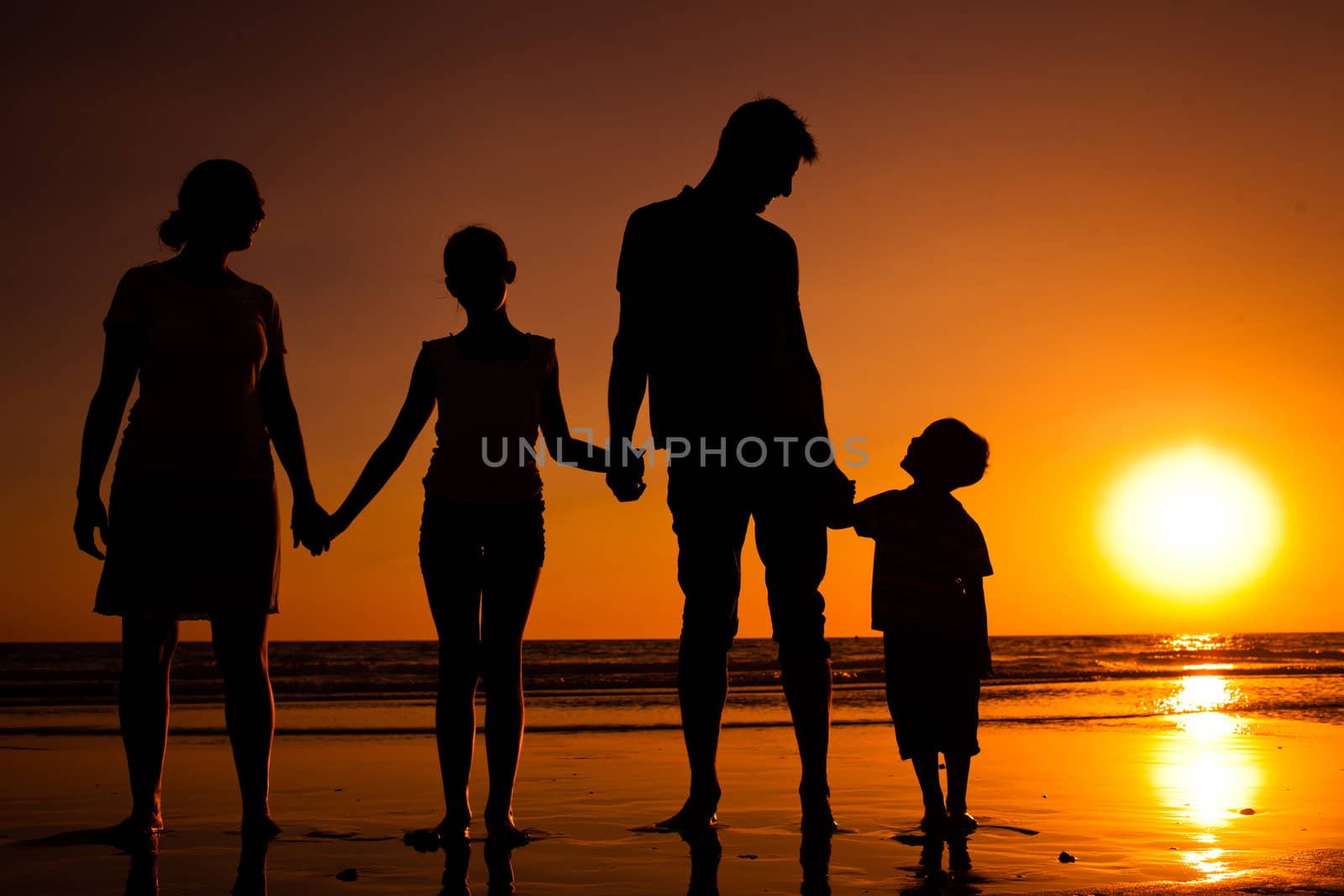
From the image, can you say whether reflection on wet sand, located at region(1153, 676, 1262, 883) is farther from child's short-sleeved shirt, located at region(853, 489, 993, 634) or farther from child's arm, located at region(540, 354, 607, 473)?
child's arm, located at region(540, 354, 607, 473)

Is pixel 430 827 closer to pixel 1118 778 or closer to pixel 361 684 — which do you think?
pixel 1118 778

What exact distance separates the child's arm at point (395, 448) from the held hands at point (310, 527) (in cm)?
3

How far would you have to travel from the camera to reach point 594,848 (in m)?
3.71

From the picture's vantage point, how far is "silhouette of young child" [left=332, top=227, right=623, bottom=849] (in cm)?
370

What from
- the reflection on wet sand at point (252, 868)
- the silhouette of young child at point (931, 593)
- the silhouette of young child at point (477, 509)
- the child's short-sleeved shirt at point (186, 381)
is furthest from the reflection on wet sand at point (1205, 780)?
the child's short-sleeved shirt at point (186, 381)

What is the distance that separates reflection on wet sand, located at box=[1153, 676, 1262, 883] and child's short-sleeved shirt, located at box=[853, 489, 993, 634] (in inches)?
43.6

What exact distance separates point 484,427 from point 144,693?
1319 millimetres

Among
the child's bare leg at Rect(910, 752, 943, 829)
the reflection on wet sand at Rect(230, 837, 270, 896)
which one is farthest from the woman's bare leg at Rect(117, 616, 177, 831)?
the child's bare leg at Rect(910, 752, 943, 829)

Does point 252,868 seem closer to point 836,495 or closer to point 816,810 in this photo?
point 816,810

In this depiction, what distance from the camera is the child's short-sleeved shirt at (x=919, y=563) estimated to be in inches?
173

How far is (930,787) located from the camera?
414 cm

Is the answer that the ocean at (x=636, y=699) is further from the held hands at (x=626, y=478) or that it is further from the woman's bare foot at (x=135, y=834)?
the held hands at (x=626, y=478)

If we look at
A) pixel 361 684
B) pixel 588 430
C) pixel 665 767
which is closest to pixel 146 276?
pixel 588 430

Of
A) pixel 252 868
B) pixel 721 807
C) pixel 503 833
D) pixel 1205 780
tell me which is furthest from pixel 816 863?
pixel 1205 780
